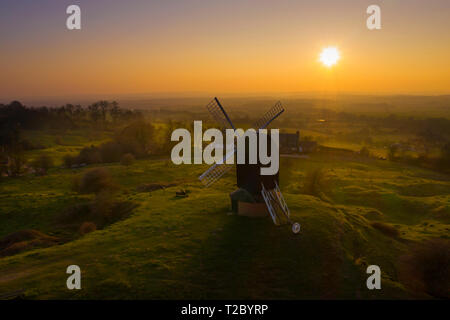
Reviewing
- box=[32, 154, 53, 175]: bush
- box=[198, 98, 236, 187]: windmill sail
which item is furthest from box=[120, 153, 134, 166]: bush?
box=[198, 98, 236, 187]: windmill sail

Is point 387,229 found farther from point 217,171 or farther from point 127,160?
point 127,160

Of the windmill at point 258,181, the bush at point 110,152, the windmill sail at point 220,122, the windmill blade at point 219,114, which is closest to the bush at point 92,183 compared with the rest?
the windmill sail at point 220,122

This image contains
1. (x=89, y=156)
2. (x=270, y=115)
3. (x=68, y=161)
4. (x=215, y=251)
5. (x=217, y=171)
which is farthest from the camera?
(x=89, y=156)

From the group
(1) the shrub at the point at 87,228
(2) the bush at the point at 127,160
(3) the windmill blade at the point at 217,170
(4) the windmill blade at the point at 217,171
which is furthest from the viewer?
(2) the bush at the point at 127,160

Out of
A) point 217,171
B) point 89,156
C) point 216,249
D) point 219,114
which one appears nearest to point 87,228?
point 217,171

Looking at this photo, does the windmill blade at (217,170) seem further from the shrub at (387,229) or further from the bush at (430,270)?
the shrub at (387,229)

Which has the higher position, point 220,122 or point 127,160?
point 220,122

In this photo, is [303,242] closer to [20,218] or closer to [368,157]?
[20,218]
